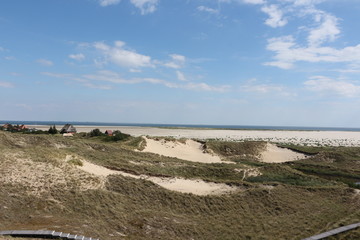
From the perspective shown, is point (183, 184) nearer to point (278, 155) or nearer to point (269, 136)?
point (278, 155)

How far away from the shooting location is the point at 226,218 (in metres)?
16.3

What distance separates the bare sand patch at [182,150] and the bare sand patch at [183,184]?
1638 cm

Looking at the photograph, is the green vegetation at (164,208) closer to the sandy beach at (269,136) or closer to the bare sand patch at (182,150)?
the bare sand patch at (182,150)

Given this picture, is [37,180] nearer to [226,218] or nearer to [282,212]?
[226,218]

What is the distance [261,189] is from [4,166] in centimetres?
1793

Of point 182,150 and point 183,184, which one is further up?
point 182,150

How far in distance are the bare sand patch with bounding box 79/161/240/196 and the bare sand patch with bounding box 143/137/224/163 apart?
1638 centimetres

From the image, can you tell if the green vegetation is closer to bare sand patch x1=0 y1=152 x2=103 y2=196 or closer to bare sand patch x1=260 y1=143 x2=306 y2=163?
bare sand patch x1=0 y1=152 x2=103 y2=196

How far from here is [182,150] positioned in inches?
1754

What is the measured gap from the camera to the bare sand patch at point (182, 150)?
4081cm

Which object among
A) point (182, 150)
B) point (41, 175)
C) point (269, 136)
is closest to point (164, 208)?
point (41, 175)

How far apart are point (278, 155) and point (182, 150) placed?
1700 cm

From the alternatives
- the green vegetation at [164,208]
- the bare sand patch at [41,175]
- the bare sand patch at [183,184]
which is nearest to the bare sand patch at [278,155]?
the green vegetation at [164,208]

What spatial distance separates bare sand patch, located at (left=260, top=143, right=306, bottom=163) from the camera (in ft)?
147
